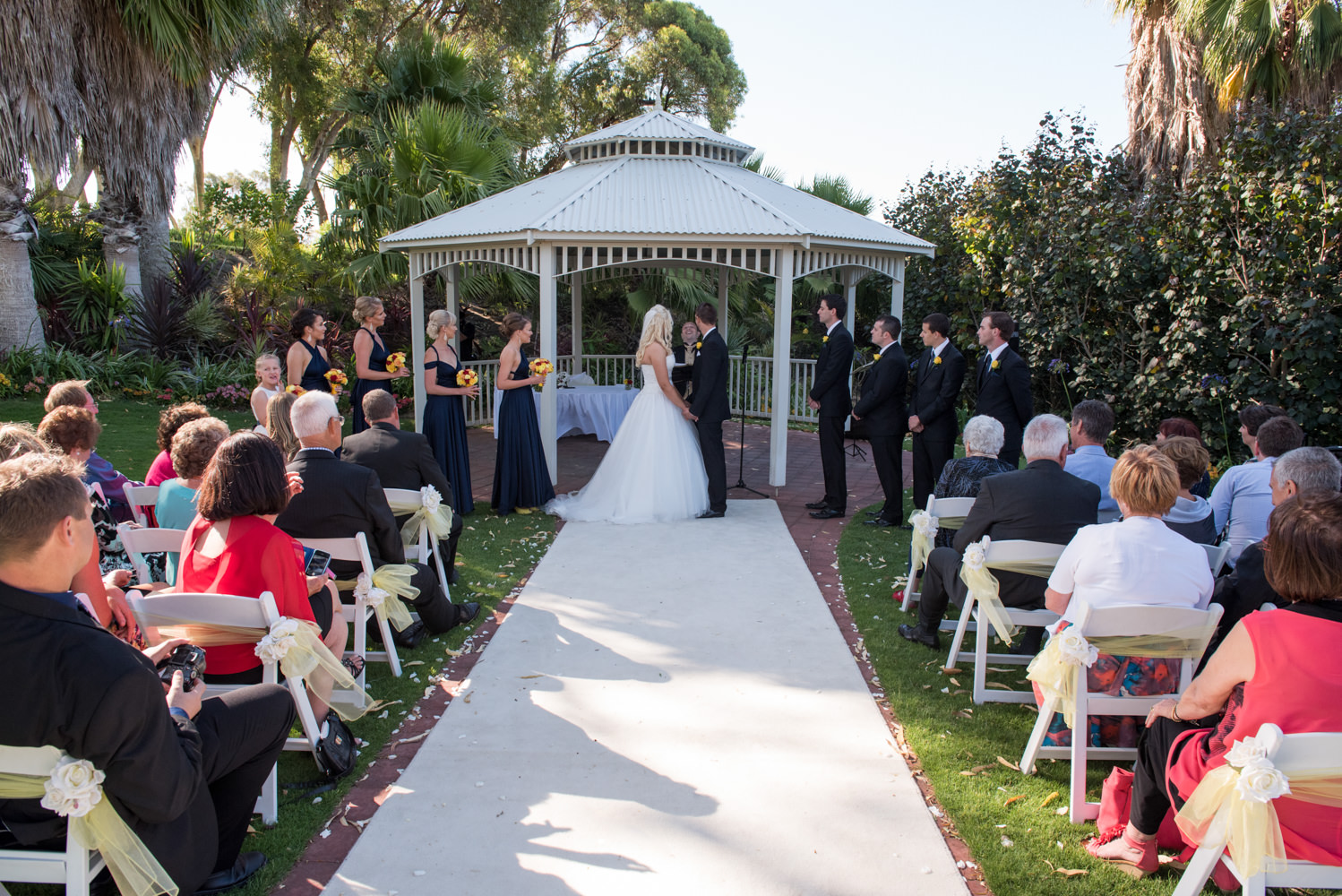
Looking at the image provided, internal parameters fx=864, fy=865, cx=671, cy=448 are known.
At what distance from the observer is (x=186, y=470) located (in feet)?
14.0

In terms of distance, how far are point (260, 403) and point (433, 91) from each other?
10.7 meters

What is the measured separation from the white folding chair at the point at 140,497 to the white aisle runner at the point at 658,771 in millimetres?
2114

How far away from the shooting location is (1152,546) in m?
3.62

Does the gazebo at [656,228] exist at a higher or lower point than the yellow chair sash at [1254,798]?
higher

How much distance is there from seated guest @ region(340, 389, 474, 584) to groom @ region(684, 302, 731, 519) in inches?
125

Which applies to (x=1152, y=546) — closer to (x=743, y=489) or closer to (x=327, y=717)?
(x=327, y=717)

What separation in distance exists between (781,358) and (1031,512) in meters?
5.53

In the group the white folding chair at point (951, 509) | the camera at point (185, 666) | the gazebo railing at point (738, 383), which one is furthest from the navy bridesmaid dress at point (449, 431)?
the camera at point (185, 666)

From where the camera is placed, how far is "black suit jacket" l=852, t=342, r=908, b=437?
824cm

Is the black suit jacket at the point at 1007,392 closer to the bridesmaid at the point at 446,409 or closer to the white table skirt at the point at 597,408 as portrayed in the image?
the bridesmaid at the point at 446,409

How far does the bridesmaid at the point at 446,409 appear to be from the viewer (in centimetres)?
851

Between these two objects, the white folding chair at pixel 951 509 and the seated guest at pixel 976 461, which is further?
the seated guest at pixel 976 461

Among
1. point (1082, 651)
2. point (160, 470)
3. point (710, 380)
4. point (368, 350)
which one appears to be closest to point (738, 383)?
point (710, 380)

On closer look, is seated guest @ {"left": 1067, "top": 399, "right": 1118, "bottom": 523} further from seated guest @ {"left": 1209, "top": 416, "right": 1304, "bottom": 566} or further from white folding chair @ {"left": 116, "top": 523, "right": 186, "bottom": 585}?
white folding chair @ {"left": 116, "top": 523, "right": 186, "bottom": 585}
